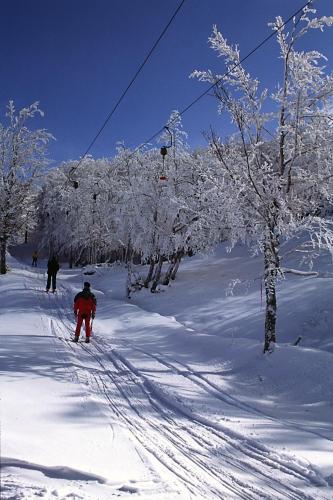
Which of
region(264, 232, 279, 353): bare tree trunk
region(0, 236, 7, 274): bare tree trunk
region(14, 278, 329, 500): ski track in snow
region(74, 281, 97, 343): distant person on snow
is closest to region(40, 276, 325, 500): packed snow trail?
region(14, 278, 329, 500): ski track in snow

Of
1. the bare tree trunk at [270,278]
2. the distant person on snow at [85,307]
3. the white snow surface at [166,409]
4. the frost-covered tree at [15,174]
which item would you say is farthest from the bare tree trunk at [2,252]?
the bare tree trunk at [270,278]

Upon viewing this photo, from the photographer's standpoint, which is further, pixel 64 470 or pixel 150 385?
pixel 150 385

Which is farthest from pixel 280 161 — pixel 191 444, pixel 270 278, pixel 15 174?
pixel 15 174

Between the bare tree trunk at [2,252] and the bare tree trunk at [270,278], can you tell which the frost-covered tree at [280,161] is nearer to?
the bare tree trunk at [270,278]

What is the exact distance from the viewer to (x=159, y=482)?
167 inches

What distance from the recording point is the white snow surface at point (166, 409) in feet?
13.9

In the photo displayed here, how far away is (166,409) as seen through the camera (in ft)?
23.0

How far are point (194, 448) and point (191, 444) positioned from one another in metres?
0.13

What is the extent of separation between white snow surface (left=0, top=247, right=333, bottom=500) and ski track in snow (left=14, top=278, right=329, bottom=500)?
2cm

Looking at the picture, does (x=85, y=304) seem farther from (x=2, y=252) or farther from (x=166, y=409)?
(x=2, y=252)

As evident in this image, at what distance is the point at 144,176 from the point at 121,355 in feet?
60.2

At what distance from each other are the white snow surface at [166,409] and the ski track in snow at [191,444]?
2cm

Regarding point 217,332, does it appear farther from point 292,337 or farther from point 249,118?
point 249,118

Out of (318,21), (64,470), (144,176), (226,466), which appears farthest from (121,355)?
(144,176)
